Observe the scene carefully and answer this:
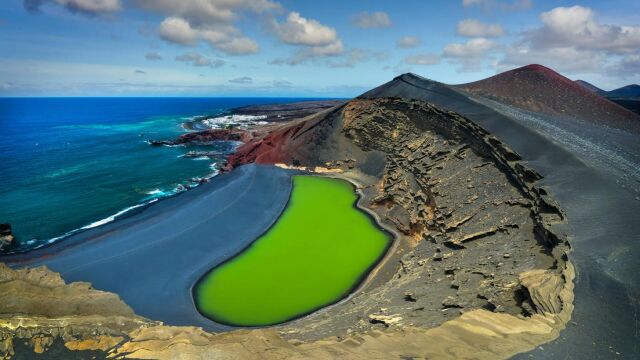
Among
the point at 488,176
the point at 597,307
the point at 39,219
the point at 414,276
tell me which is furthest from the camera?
the point at 39,219

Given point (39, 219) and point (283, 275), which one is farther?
point (39, 219)

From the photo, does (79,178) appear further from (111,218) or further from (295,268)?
(295,268)

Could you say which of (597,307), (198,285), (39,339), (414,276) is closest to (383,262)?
(414,276)

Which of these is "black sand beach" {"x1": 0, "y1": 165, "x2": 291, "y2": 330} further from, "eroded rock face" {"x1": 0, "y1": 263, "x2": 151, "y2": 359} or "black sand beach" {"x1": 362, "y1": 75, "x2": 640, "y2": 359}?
"black sand beach" {"x1": 362, "y1": 75, "x2": 640, "y2": 359}

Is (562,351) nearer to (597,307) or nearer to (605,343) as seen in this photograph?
(605,343)

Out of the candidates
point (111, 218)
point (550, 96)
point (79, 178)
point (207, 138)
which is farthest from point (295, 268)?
point (207, 138)

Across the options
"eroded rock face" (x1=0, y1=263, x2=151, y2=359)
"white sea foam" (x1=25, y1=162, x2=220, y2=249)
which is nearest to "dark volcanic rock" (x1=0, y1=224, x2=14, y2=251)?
"white sea foam" (x1=25, y1=162, x2=220, y2=249)
